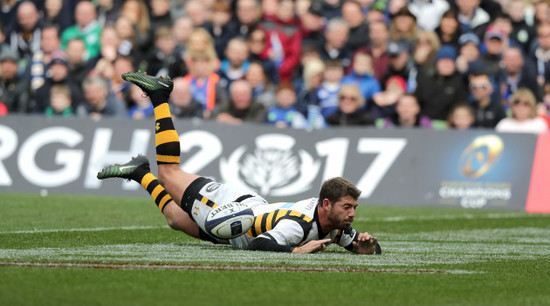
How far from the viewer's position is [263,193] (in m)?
18.2

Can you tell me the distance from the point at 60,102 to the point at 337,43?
17.1 ft

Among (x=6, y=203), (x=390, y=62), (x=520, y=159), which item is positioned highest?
(x=390, y=62)

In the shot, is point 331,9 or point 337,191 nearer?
point 337,191

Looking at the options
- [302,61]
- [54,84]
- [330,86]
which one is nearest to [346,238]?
[330,86]

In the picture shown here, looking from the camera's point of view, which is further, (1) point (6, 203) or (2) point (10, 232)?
(1) point (6, 203)

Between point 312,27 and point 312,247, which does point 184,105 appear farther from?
point 312,247

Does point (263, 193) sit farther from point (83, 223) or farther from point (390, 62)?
point (83, 223)

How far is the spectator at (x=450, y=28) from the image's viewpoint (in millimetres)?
20578

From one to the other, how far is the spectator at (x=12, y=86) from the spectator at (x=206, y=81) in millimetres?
3297

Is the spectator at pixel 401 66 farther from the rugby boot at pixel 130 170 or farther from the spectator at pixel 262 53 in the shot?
the rugby boot at pixel 130 170

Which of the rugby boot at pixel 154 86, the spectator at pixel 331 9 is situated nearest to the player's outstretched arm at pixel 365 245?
the rugby boot at pixel 154 86

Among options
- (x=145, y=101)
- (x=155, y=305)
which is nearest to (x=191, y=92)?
(x=145, y=101)

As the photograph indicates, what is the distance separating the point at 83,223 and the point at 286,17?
30.3 ft

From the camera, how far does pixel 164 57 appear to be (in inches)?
845
